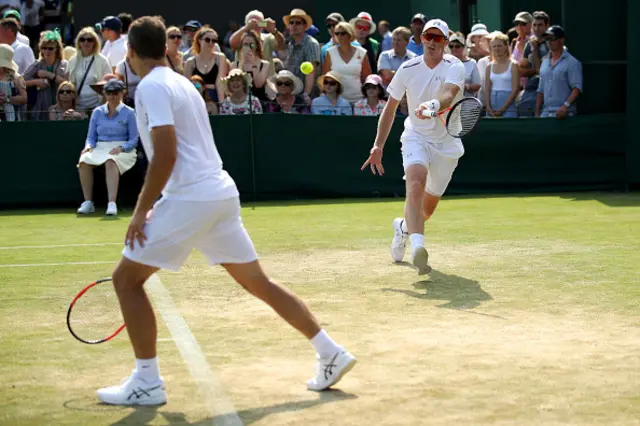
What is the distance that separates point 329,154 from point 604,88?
4.04 metres

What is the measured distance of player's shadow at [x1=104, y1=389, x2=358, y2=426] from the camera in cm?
488

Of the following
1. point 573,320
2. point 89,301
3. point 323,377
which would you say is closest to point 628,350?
point 573,320

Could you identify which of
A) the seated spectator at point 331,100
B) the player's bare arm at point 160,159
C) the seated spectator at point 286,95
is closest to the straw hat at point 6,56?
the seated spectator at point 286,95

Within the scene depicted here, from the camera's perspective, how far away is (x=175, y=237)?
5.07 m

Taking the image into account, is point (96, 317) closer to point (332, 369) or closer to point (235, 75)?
point (332, 369)

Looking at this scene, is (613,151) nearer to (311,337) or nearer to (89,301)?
(89,301)

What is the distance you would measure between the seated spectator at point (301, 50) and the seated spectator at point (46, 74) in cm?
311

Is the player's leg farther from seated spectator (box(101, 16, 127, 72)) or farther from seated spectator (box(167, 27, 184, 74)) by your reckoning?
seated spectator (box(101, 16, 127, 72))

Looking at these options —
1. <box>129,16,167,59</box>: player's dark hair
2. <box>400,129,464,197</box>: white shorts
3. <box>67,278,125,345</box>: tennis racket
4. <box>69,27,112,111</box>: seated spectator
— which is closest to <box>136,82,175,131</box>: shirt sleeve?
<box>129,16,167,59</box>: player's dark hair

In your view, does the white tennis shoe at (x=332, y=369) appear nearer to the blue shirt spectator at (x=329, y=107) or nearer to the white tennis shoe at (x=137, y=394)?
the white tennis shoe at (x=137, y=394)

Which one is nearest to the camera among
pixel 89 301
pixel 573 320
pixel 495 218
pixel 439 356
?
pixel 439 356

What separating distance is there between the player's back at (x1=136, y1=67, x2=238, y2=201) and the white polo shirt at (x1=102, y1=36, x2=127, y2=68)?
10.3m

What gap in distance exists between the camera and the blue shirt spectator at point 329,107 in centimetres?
1488

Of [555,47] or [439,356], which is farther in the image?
[555,47]
